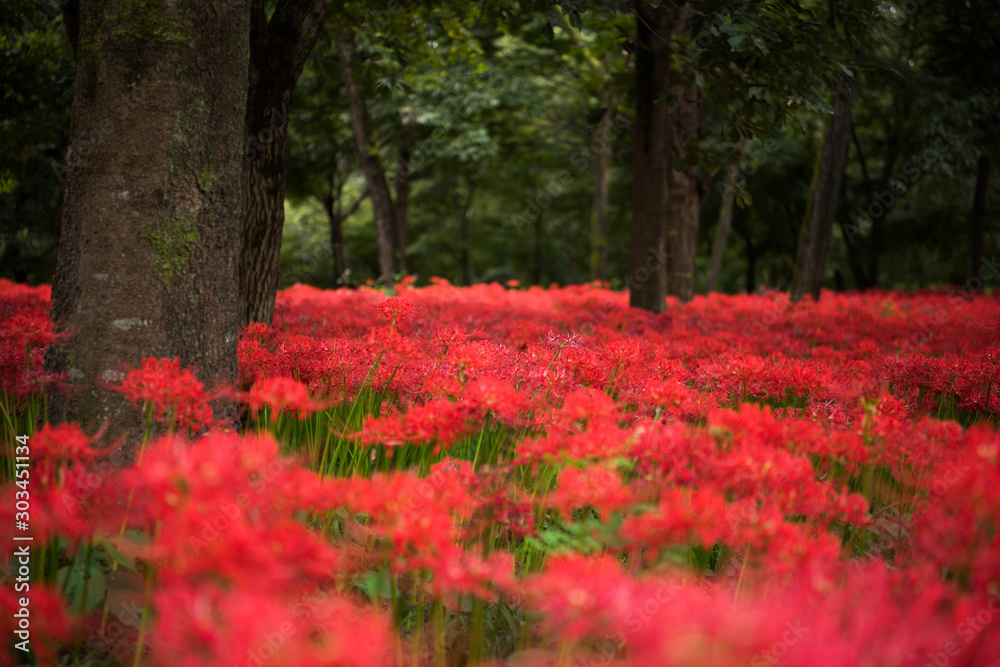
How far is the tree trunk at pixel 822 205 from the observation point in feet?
33.1

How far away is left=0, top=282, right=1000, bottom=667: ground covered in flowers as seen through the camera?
3.92 ft

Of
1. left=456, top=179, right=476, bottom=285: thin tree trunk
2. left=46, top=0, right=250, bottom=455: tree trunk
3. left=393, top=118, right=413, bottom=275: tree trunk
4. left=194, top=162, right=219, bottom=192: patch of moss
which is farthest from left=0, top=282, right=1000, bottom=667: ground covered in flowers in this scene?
left=456, top=179, right=476, bottom=285: thin tree trunk

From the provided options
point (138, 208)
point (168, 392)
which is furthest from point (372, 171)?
point (168, 392)

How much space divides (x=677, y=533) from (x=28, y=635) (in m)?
1.70

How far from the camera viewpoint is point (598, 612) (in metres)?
1.22

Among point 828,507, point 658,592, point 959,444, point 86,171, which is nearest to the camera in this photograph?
point 658,592

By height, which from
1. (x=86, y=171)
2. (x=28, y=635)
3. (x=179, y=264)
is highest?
(x=86, y=171)

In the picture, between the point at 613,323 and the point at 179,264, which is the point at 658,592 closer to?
the point at 179,264

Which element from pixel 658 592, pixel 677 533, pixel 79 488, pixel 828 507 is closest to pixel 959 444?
pixel 828 507

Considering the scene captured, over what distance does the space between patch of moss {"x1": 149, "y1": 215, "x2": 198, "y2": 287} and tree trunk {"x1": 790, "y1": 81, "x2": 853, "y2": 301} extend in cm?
1021

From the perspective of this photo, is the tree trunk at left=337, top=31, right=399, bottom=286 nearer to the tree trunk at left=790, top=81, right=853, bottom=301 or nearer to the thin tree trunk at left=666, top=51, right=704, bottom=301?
the thin tree trunk at left=666, top=51, right=704, bottom=301

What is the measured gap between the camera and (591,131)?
14922mm

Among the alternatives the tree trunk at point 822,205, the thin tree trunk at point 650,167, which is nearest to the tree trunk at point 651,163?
the thin tree trunk at point 650,167

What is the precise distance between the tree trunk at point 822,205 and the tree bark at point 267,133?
886 centimetres
